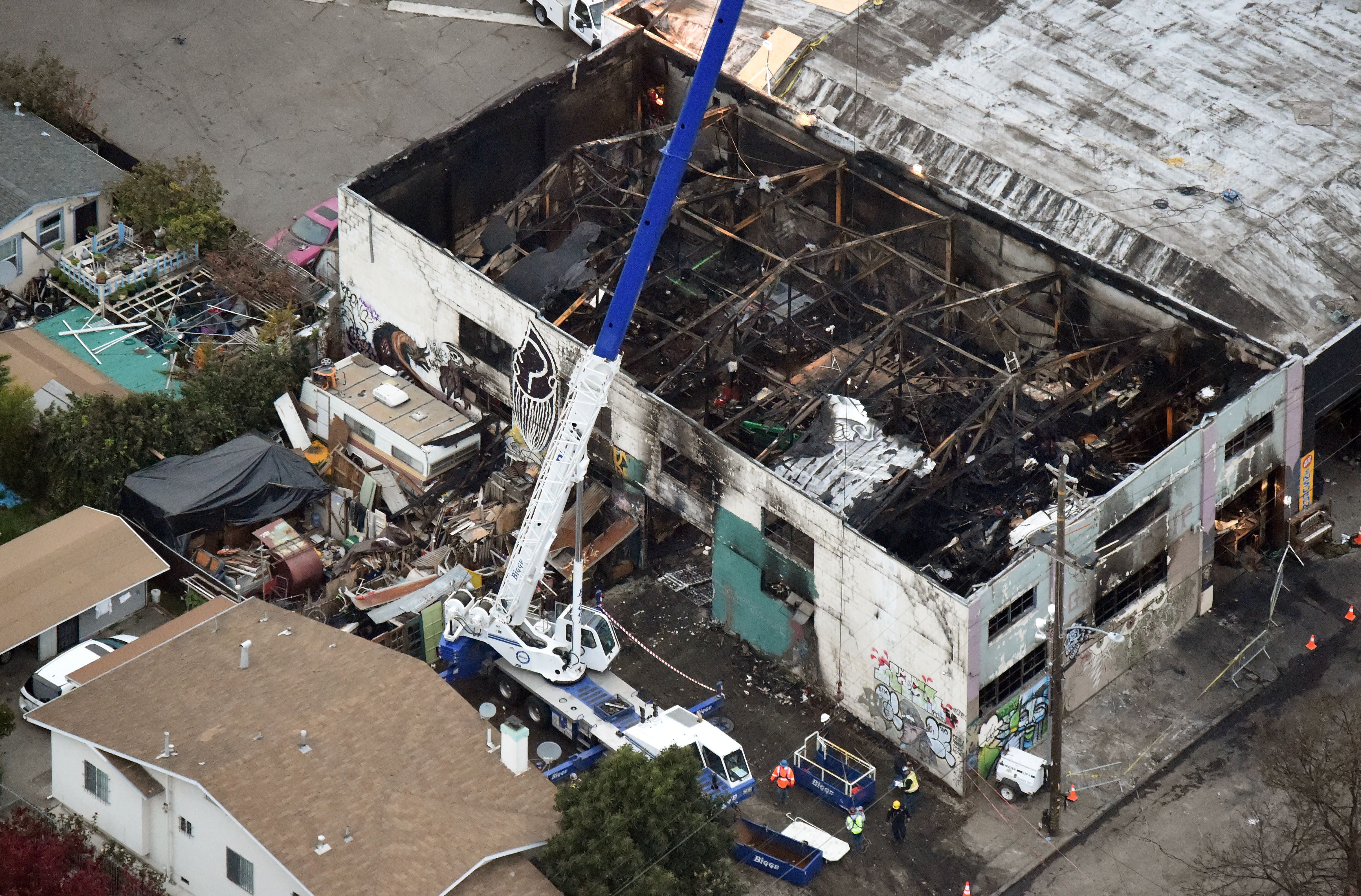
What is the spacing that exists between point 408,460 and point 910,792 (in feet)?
54.1

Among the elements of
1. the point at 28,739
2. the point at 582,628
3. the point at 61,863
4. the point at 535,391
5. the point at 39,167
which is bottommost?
the point at 28,739

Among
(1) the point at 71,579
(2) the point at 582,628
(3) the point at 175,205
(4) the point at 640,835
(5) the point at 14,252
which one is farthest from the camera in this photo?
(3) the point at 175,205

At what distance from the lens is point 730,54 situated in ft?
238

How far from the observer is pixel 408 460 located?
6053 cm

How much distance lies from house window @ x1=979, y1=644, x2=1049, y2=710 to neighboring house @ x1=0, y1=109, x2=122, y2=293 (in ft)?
103

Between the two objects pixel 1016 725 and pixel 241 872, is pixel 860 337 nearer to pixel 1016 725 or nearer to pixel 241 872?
pixel 1016 725

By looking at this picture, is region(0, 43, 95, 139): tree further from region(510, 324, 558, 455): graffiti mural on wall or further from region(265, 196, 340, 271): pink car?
region(510, 324, 558, 455): graffiti mural on wall

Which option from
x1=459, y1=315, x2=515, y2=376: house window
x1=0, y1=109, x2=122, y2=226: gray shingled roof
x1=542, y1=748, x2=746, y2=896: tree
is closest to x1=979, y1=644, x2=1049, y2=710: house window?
x1=542, y1=748, x2=746, y2=896: tree

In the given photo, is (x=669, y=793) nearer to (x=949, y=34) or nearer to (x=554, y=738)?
(x=554, y=738)

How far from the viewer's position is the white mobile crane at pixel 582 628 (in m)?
50.0

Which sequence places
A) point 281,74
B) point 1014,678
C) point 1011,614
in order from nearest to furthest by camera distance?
point 1011,614 → point 1014,678 → point 281,74

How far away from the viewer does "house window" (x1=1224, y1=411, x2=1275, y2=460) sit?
186 feet

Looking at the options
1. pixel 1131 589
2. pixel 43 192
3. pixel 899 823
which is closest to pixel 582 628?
pixel 899 823

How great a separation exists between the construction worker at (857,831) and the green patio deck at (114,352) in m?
22.6
